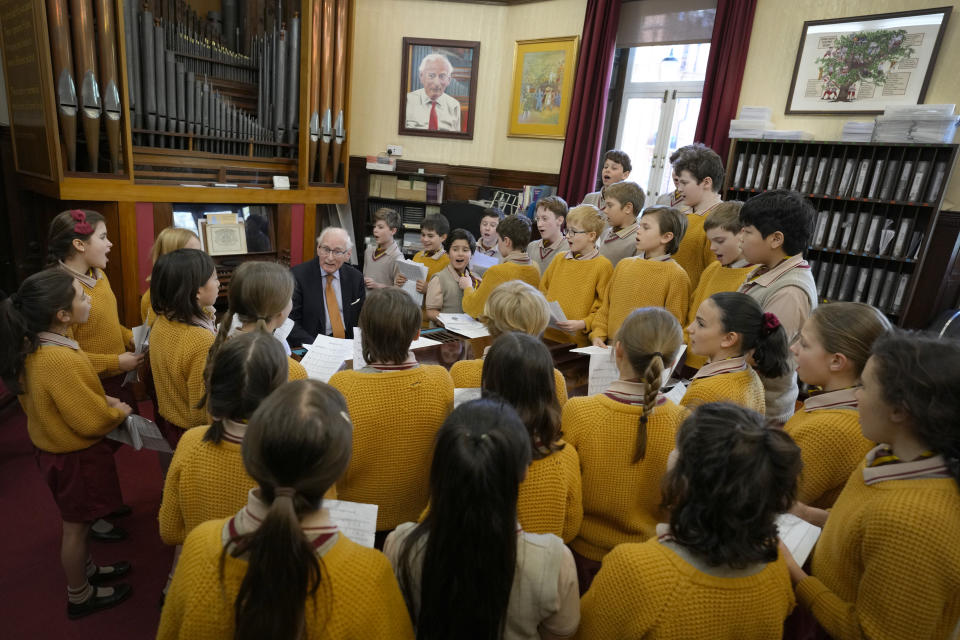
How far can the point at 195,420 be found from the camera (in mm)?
1732

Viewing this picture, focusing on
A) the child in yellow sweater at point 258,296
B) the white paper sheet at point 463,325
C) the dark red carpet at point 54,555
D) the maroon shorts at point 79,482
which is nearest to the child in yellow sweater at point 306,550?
the child in yellow sweater at point 258,296

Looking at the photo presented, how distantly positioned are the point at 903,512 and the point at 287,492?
1.06 metres

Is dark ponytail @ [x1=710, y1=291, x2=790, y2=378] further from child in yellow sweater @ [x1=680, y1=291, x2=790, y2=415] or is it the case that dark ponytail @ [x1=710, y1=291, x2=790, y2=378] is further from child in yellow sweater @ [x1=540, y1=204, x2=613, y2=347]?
child in yellow sweater @ [x1=540, y1=204, x2=613, y2=347]

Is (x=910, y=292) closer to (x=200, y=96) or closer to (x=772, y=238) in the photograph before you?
(x=772, y=238)

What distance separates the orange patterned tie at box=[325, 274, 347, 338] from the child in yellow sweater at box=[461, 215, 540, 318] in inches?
25.6

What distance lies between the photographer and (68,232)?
83.0 inches

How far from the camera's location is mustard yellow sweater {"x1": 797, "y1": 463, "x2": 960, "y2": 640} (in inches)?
36.9

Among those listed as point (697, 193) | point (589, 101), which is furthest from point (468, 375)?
point (589, 101)

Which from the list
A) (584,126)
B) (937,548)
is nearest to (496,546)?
(937,548)

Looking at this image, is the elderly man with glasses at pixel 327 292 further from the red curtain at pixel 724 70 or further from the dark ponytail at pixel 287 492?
the red curtain at pixel 724 70

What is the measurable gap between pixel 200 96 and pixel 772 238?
4.18m

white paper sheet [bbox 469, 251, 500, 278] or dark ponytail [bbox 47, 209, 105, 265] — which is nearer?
dark ponytail [bbox 47, 209, 105, 265]

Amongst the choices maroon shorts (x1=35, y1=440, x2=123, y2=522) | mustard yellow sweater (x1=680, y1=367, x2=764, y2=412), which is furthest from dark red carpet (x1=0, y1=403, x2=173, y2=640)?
mustard yellow sweater (x1=680, y1=367, x2=764, y2=412)

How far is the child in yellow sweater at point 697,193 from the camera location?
2.81 m
